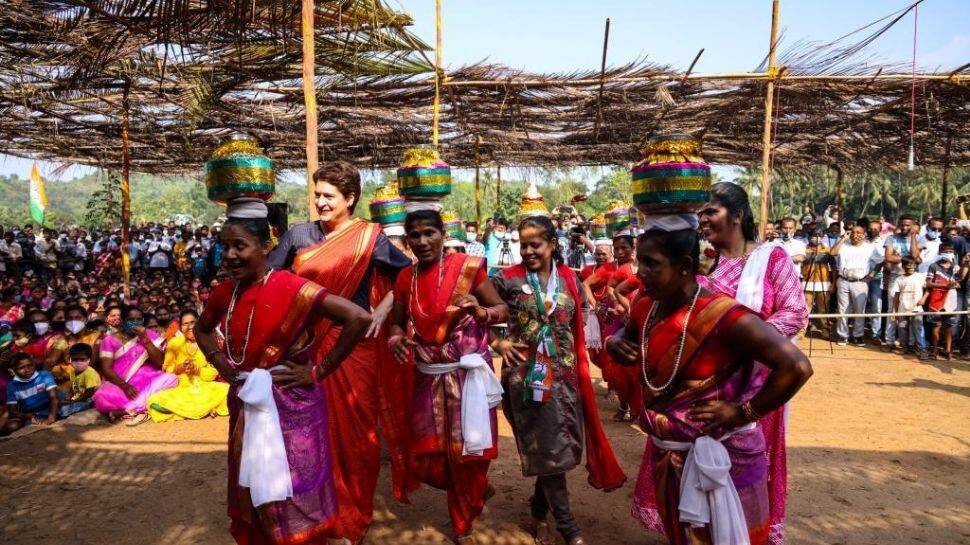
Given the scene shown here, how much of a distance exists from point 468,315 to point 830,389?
18.3ft

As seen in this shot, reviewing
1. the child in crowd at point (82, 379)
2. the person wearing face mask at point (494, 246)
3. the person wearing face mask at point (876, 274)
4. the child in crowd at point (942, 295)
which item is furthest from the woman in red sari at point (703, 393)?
the person wearing face mask at point (494, 246)

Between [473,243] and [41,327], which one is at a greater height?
[473,243]

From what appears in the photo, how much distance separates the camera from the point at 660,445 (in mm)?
2182

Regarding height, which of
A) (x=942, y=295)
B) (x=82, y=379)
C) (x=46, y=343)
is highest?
(x=942, y=295)

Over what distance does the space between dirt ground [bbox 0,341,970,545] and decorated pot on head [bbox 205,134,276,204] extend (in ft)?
6.77

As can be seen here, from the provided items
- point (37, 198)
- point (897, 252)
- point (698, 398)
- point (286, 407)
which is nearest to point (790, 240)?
point (897, 252)

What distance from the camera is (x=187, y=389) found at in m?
6.49

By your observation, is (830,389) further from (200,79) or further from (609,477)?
(200,79)

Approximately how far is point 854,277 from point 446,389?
9.05 m

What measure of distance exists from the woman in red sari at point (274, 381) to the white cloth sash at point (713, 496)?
4.44ft

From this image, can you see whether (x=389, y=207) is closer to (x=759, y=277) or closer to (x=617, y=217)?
(x=617, y=217)

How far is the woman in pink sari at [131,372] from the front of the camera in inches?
246

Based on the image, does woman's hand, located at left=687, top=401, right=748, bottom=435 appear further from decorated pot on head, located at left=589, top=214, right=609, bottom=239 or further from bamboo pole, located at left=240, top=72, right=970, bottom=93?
bamboo pole, located at left=240, top=72, right=970, bottom=93

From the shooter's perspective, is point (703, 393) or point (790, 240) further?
point (790, 240)
